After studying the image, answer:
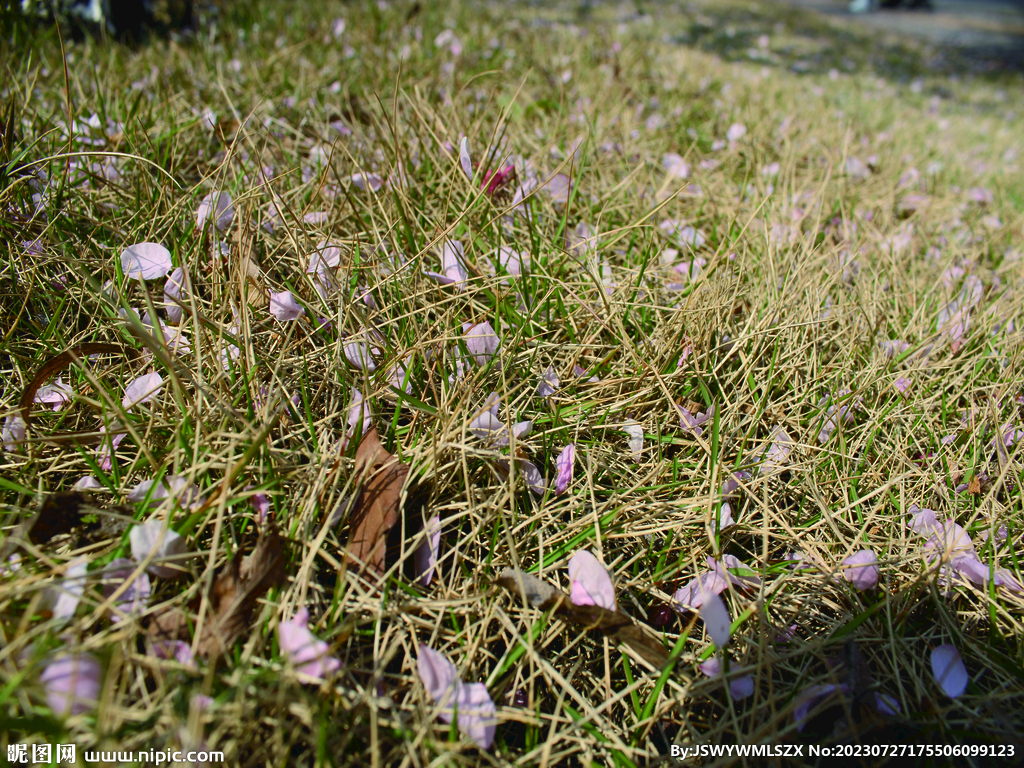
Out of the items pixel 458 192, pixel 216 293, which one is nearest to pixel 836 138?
pixel 458 192

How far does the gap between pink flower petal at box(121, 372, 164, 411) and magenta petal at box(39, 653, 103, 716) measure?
0.47 m

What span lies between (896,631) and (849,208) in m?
1.50

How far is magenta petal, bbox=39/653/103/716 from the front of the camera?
2.12 ft

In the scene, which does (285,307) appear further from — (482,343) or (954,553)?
(954,553)

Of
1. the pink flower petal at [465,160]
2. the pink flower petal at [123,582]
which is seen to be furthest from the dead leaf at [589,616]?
the pink flower petal at [465,160]

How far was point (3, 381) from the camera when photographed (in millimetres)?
1075

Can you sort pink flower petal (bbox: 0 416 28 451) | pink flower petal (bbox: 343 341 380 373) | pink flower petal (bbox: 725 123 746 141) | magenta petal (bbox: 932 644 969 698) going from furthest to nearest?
pink flower petal (bbox: 725 123 746 141), pink flower petal (bbox: 343 341 380 373), pink flower petal (bbox: 0 416 28 451), magenta petal (bbox: 932 644 969 698)

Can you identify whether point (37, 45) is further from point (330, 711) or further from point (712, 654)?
point (712, 654)

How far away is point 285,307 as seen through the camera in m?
1.14

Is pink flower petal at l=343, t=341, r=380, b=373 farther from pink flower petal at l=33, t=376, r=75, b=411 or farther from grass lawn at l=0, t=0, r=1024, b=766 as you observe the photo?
pink flower petal at l=33, t=376, r=75, b=411

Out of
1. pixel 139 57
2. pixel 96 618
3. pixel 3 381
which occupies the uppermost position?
pixel 139 57

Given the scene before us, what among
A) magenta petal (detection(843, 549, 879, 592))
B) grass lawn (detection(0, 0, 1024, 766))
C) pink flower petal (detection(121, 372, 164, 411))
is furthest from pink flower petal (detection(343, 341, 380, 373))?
magenta petal (detection(843, 549, 879, 592))

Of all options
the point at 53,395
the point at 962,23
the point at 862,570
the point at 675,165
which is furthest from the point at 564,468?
the point at 962,23

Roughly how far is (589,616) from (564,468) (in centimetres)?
27
